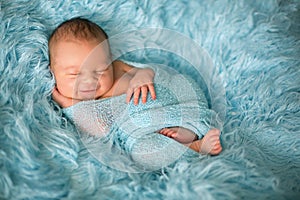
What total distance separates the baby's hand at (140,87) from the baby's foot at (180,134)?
90 millimetres

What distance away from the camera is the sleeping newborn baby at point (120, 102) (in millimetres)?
1034

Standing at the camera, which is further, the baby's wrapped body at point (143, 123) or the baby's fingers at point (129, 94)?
the baby's fingers at point (129, 94)

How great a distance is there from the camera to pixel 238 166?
0.92 m

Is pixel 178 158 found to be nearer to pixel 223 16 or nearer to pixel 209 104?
pixel 209 104

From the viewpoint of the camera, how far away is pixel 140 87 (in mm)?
→ 1109

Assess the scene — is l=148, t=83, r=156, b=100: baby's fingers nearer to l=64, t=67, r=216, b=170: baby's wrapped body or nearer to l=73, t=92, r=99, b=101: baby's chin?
l=64, t=67, r=216, b=170: baby's wrapped body

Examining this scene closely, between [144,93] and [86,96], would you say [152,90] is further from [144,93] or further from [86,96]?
[86,96]

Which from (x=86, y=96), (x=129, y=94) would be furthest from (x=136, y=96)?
(x=86, y=96)

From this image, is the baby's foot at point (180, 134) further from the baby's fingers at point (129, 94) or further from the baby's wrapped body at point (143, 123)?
the baby's fingers at point (129, 94)

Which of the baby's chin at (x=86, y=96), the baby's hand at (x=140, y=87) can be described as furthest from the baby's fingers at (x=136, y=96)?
the baby's chin at (x=86, y=96)

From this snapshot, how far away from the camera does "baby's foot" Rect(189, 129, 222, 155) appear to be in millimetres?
997

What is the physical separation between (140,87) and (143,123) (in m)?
0.10

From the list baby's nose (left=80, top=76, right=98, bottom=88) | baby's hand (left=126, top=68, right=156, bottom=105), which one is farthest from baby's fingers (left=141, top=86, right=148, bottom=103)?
baby's nose (left=80, top=76, right=98, bottom=88)

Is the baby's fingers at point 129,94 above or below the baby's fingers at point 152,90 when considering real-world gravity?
below
